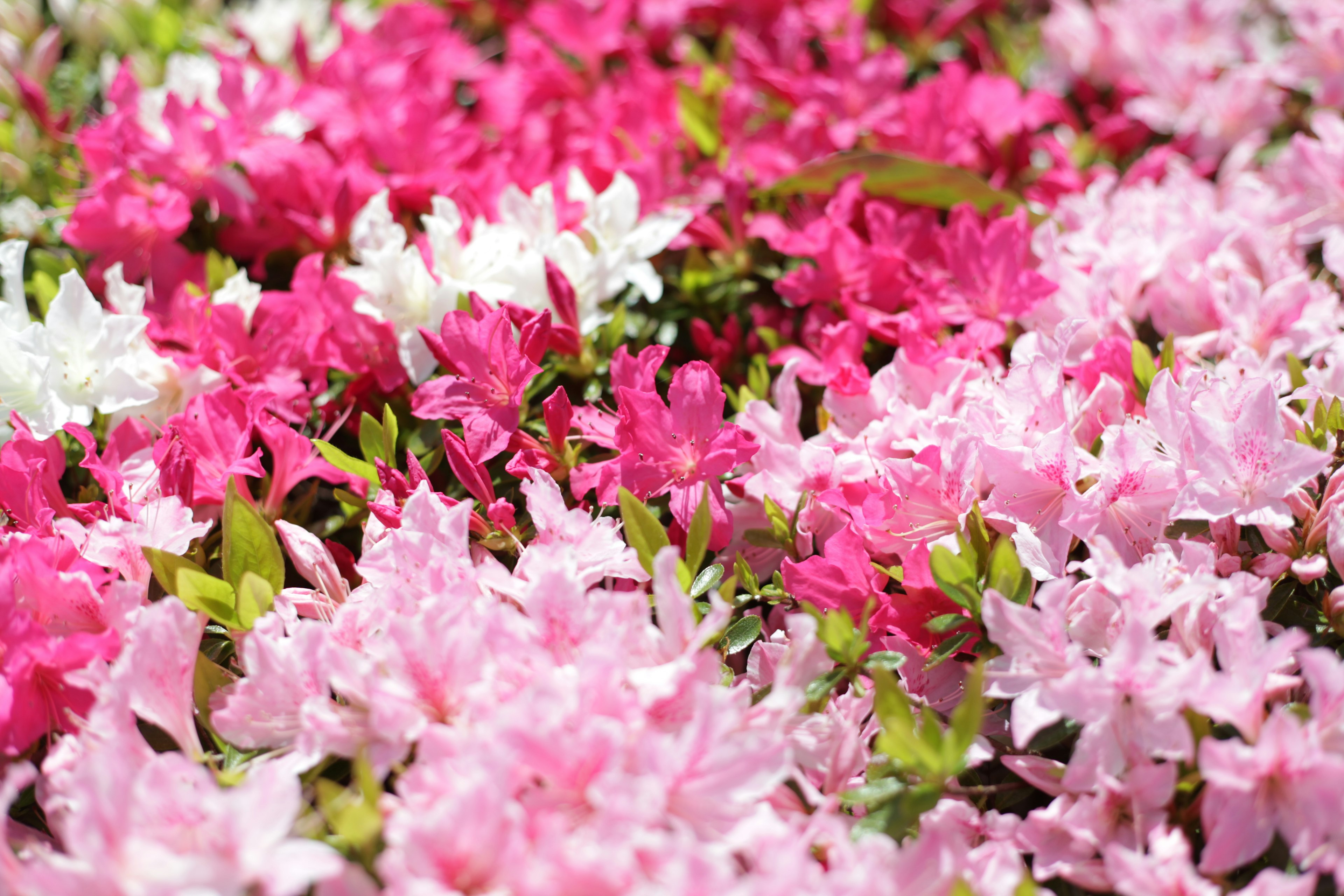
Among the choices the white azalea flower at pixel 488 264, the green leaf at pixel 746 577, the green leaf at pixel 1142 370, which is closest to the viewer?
the green leaf at pixel 746 577

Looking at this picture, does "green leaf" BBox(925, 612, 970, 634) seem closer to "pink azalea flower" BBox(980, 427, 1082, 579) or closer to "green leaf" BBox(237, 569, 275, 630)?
"pink azalea flower" BBox(980, 427, 1082, 579)

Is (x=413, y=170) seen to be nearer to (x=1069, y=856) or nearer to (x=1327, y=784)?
(x=1069, y=856)

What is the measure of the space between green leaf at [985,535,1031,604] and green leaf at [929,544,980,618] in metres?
0.02

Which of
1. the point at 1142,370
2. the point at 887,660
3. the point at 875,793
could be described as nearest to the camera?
the point at 875,793

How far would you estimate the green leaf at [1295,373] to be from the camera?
1.29 metres

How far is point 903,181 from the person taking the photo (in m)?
1.60

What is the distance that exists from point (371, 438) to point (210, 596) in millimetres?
267

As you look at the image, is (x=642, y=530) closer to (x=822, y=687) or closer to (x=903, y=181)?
(x=822, y=687)

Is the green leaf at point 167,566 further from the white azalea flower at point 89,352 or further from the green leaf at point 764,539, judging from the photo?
the green leaf at point 764,539

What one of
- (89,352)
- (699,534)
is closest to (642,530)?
(699,534)

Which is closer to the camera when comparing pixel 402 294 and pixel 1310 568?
pixel 1310 568

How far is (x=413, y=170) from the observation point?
66.1 inches

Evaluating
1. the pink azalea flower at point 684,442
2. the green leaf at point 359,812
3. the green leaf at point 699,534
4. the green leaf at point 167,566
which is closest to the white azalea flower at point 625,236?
the pink azalea flower at point 684,442

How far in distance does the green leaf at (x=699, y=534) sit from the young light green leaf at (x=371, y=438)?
394 mm
